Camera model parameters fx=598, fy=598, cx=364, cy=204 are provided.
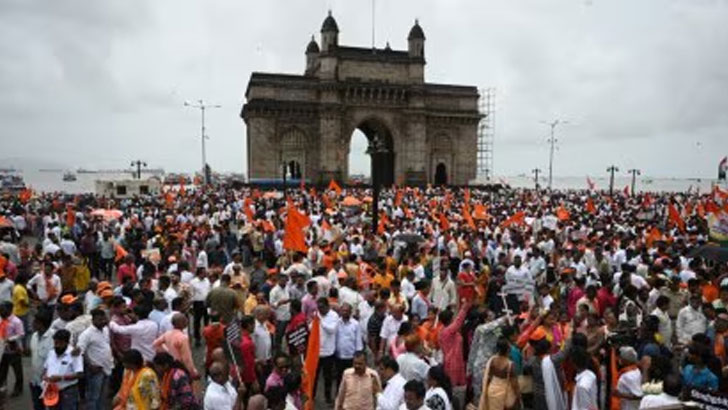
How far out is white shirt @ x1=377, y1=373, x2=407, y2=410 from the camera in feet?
18.6

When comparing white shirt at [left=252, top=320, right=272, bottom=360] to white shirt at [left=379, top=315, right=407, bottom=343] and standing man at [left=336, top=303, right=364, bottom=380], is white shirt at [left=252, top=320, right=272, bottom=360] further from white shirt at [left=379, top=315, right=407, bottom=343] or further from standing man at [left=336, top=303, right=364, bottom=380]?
white shirt at [left=379, top=315, right=407, bottom=343]

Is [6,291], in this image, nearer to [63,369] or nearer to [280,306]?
[63,369]

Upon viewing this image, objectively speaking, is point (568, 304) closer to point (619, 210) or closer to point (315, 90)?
point (619, 210)

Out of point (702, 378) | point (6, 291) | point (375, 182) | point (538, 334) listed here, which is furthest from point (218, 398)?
point (375, 182)

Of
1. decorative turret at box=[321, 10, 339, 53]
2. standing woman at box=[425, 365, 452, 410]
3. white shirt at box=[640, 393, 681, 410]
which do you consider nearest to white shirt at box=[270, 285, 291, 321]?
standing woman at box=[425, 365, 452, 410]

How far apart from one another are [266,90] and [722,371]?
181 ft

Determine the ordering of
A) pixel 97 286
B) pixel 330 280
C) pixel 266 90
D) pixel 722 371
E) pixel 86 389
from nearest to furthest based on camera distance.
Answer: pixel 722 371 < pixel 86 389 < pixel 97 286 < pixel 330 280 < pixel 266 90

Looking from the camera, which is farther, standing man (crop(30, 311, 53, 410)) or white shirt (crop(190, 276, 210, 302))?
white shirt (crop(190, 276, 210, 302))

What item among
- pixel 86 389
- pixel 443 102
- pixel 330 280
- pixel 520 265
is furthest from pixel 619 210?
pixel 443 102

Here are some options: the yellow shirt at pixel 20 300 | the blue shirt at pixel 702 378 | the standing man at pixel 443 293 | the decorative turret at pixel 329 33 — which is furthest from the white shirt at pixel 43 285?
the decorative turret at pixel 329 33

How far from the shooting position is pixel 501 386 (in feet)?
19.6

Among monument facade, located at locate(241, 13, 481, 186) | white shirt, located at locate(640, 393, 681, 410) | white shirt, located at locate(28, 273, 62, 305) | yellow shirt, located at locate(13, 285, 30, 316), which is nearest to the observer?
white shirt, located at locate(640, 393, 681, 410)

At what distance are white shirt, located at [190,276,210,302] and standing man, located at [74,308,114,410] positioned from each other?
11.8ft

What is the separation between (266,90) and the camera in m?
58.5
